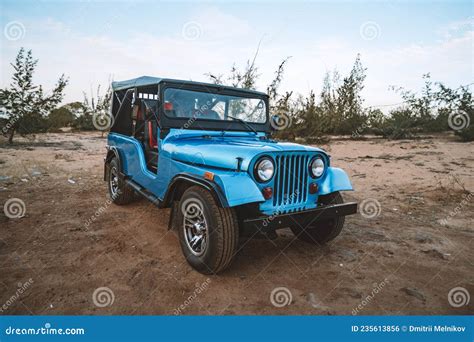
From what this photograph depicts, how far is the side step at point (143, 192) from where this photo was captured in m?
3.42

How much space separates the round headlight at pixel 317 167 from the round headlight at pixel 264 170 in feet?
1.75

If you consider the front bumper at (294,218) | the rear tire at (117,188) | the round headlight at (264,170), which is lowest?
the rear tire at (117,188)

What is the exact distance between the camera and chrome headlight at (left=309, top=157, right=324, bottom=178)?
9.70 ft

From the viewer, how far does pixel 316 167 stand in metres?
2.97

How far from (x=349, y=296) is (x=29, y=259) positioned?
10.2ft

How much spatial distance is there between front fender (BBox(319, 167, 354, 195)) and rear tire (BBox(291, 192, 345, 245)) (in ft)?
0.39

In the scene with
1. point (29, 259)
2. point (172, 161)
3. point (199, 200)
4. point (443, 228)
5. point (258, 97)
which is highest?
point (258, 97)

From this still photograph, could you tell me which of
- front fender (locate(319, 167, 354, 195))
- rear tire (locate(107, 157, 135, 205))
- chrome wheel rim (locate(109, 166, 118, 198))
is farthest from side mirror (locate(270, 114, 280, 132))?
chrome wheel rim (locate(109, 166, 118, 198))

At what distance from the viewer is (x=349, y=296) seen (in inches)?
97.1

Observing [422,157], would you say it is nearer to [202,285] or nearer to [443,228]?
[443,228]

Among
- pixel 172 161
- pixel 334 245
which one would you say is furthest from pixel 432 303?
pixel 172 161

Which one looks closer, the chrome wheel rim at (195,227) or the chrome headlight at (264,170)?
the chrome headlight at (264,170)

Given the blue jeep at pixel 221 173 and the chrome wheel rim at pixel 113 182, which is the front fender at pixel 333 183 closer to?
the blue jeep at pixel 221 173

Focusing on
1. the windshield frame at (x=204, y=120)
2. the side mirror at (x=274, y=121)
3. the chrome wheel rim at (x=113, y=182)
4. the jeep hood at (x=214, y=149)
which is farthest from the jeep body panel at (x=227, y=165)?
the chrome wheel rim at (x=113, y=182)
